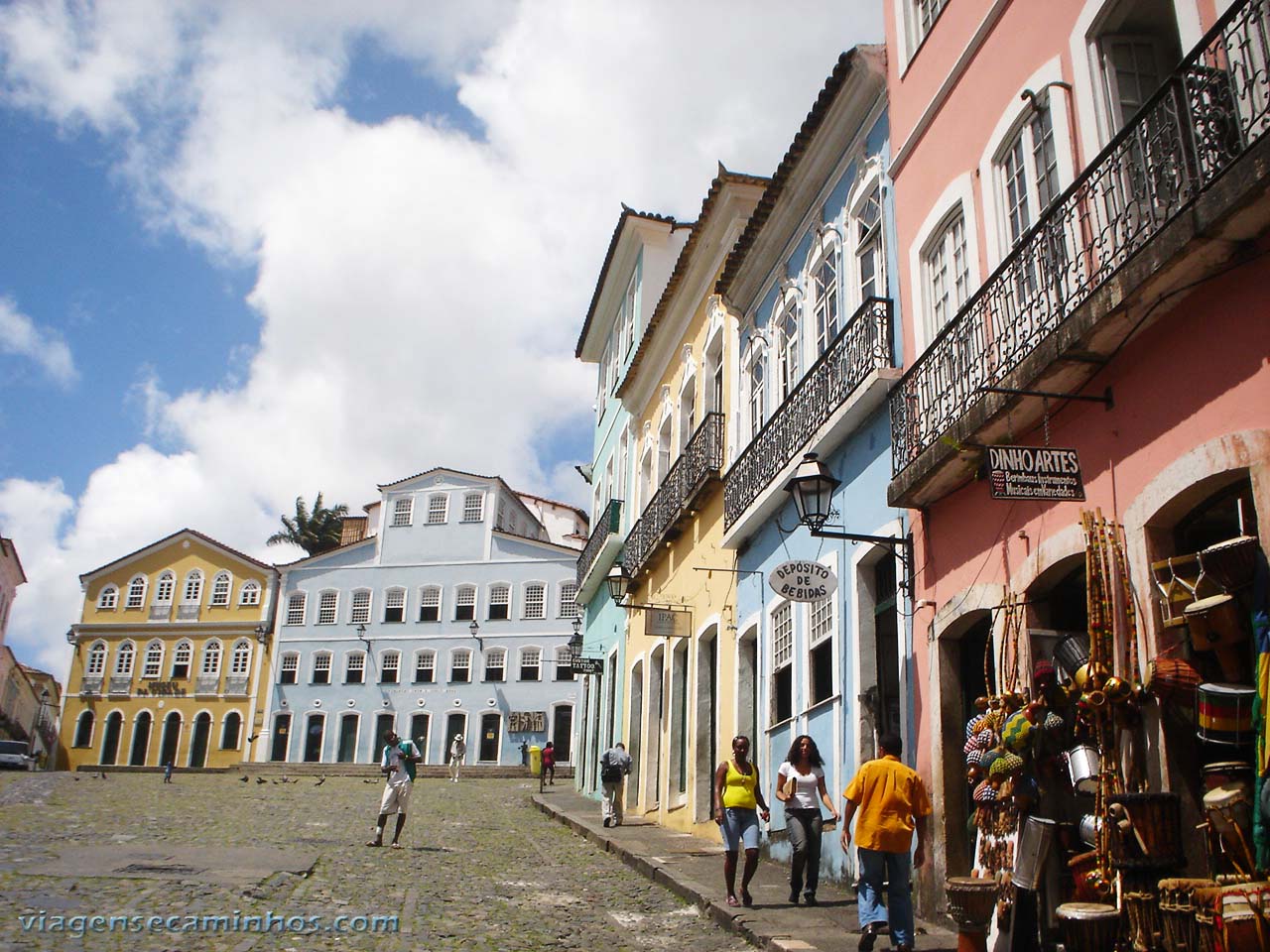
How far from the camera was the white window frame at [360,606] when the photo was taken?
47469 mm

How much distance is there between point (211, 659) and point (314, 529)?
10739 mm

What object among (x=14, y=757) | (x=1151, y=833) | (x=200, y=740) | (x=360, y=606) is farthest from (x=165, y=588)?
(x=1151, y=833)

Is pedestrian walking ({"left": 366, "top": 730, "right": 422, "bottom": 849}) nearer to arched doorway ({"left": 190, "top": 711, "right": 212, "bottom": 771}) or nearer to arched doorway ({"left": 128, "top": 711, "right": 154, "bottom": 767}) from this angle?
arched doorway ({"left": 190, "top": 711, "right": 212, "bottom": 771})

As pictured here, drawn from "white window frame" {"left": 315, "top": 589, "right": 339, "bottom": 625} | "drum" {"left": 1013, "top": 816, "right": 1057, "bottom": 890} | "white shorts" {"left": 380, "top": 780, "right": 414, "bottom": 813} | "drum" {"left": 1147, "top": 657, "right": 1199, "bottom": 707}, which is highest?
"white window frame" {"left": 315, "top": 589, "right": 339, "bottom": 625}

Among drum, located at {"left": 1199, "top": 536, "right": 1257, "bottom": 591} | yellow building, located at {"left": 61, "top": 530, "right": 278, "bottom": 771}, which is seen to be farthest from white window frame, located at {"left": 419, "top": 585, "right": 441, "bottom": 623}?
drum, located at {"left": 1199, "top": 536, "right": 1257, "bottom": 591}

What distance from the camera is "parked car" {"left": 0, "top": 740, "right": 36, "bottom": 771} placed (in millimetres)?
37125

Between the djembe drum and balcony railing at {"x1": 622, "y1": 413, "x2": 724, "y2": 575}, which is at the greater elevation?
balcony railing at {"x1": 622, "y1": 413, "x2": 724, "y2": 575}

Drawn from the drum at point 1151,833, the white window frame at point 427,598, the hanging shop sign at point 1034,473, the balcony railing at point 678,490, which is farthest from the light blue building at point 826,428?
the white window frame at point 427,598

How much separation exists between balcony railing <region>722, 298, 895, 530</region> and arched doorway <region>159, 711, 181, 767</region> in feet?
129

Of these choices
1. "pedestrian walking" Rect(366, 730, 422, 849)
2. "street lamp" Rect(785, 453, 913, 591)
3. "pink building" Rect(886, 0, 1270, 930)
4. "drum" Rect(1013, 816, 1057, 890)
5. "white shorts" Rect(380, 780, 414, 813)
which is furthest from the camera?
"white shorts" Rect(380, 780, 414, 813)

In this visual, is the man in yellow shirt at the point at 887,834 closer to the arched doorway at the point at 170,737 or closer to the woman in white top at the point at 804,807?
the woman in white top at the point at 804,807

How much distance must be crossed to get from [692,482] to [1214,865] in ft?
38.4

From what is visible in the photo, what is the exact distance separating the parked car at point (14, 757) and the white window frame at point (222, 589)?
10.9 metres

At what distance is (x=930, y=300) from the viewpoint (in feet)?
32.5
